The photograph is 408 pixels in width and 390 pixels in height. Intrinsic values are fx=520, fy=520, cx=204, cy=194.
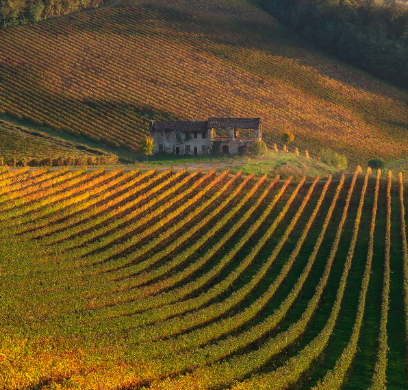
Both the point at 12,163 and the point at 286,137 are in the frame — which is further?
the point at 286,137

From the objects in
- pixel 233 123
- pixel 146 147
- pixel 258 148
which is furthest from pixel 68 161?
pixel 258 148

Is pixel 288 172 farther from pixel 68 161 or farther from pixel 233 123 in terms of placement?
pixel 68 161

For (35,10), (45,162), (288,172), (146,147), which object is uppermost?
(35,10)

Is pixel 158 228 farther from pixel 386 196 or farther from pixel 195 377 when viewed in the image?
pixel 386 196

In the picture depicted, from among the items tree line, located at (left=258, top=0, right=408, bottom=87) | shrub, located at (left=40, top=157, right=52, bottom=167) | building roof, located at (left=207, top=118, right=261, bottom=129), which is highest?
tree line, located at (left=258, top=0, right=408, bottom=87)

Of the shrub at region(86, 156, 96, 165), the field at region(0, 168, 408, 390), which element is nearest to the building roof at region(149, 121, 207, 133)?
the shrub at region(86, 156, 96, 165)

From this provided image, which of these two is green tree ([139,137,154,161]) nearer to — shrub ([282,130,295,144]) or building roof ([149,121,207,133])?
building roof ([149,121,207,133])
